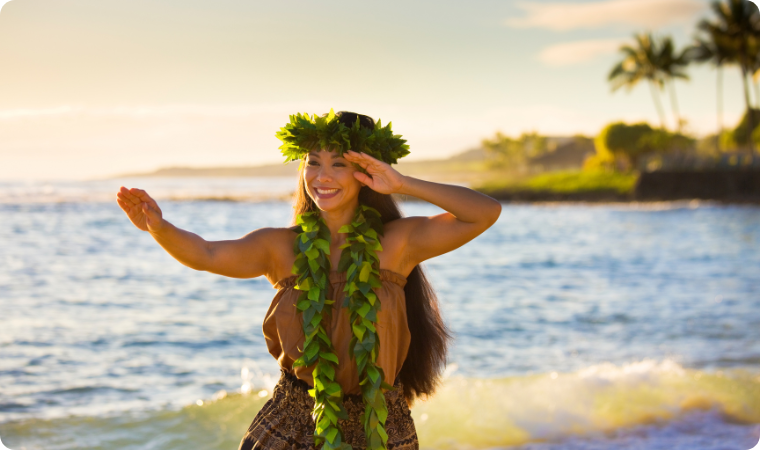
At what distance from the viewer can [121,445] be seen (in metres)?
5.70

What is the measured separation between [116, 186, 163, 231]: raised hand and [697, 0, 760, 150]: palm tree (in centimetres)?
4481

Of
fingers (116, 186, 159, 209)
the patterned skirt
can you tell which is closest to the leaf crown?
fingers (116, 186, 159, 209)

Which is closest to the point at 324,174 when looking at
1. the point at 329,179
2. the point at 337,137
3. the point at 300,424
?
the point at 329,179

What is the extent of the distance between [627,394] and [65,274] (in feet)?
35.7

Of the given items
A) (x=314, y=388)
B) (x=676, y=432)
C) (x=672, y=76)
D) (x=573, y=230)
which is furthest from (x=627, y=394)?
(x=672, y=76)

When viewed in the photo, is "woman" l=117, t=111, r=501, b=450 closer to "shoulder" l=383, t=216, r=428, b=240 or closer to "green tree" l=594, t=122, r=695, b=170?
"shoulder" l=383, t=216, r=428, b=240

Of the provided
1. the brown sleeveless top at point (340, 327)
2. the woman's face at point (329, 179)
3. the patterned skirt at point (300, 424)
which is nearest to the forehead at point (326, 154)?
the woman's face at point (329, 179)

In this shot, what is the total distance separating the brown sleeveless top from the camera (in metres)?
2.51

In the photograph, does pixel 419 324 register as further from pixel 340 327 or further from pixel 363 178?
pixel 363 178

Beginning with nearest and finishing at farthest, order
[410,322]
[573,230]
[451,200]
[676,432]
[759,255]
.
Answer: [451,200] < [410,322] < [676,432] < [759,255] < [573,230]

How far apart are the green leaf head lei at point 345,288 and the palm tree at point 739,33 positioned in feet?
145

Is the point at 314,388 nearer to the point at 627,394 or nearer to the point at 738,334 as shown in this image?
the point at 627,394

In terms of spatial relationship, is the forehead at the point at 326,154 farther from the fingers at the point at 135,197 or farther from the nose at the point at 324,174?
the fingers at the point at 135,197

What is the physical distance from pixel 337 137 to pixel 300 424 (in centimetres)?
104
